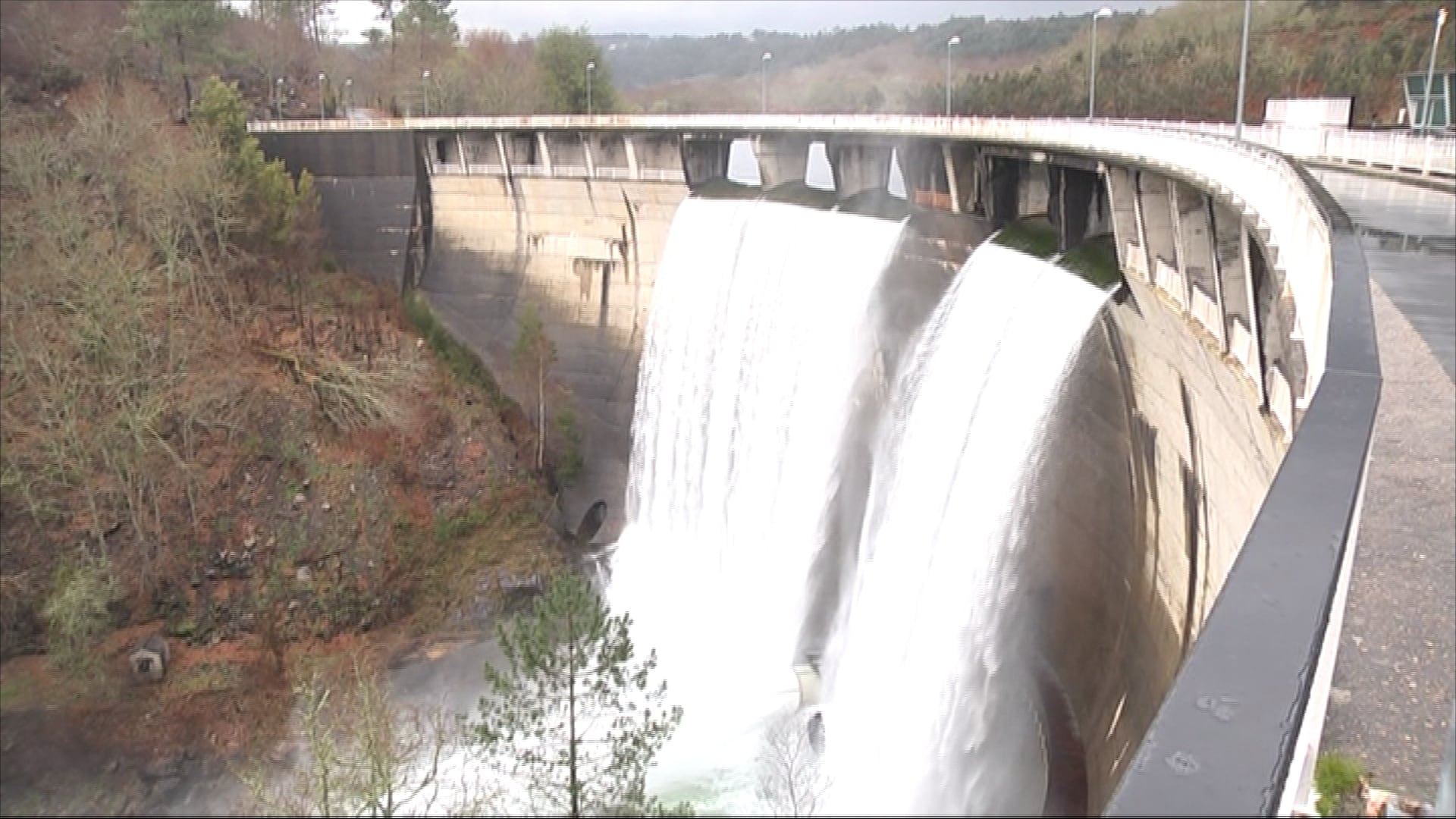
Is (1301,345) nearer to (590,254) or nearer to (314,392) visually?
(314,392)

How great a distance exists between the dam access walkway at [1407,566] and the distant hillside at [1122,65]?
135 ft

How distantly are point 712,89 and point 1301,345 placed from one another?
81517mm

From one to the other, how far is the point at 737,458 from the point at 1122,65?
1763 inches

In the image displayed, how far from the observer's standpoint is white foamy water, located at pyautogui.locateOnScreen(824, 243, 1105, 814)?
1258cm

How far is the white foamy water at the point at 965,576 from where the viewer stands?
41.3 feet

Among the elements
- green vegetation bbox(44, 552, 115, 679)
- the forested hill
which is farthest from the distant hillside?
green vegetation bbox(44, 552, 115, 679)

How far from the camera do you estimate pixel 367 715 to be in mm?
14344

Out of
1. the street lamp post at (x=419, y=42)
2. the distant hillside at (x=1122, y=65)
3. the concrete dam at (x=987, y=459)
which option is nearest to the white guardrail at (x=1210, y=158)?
the concrete dam at (x=987, y=459)

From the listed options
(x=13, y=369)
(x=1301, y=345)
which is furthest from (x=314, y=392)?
(x=1301, y=345)

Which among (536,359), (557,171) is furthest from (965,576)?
(557,171)

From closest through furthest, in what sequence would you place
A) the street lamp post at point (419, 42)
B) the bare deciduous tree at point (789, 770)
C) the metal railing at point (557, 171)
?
the bare deciduous tree at point (789, 770) < the metal railing at point (557, 171) < the street lamp post at point (419, 42)

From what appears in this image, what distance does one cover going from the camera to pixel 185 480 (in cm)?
2392

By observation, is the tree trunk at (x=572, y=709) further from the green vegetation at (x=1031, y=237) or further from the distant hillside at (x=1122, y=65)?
the distant hillside at (x=1122, y=65)

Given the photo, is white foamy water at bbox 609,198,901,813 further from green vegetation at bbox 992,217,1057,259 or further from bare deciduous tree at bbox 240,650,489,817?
bare deciduous tree at bbox 240,650,489,817
